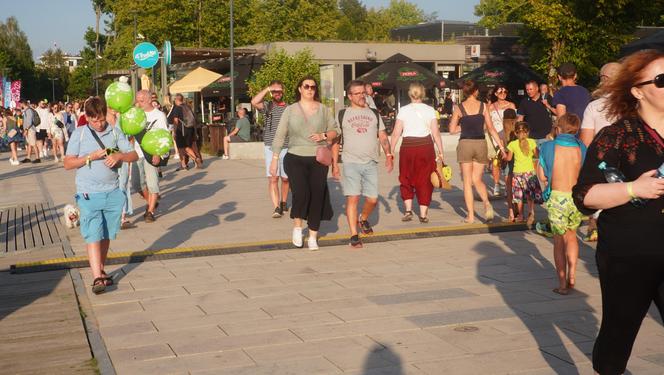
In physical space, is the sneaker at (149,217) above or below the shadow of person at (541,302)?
below

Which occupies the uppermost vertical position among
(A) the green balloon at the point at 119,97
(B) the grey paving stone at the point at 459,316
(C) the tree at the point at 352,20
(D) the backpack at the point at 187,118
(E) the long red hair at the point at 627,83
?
(C) the tree at the point at 352,20

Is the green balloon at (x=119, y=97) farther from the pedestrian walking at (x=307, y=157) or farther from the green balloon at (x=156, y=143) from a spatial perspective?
the pedestrian walking at (x=307, y=157)

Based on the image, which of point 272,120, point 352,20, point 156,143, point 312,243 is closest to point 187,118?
point 272,120

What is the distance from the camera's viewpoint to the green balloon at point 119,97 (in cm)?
847

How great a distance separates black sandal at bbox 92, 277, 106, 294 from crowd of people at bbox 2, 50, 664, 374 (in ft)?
0.03

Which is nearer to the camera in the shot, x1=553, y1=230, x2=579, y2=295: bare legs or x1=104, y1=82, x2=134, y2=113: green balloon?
x1=553, y1=230, x2=579, y2=295: bare legs

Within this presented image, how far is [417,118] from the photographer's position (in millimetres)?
11078

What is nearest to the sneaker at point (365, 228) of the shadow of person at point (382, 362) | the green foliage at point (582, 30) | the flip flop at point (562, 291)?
the flip flop at point (562, 291)

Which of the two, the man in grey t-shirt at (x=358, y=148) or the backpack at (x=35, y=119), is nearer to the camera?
the man in grey t-shirt at (x=358, y=148)

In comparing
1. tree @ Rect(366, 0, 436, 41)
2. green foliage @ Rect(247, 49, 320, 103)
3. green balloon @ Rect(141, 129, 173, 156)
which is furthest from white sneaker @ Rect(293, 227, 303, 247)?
tree @ Rect(366, 0, 436, 41)

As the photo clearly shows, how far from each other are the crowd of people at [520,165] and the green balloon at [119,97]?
383 millimetres

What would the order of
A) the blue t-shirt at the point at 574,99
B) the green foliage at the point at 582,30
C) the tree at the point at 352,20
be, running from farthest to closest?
1. the tree at the point at 352,20
2. the green foliage at the point at 582,30
3. the blue t-shirt at the point at 574,99

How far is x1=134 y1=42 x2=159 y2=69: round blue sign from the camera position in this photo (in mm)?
22997

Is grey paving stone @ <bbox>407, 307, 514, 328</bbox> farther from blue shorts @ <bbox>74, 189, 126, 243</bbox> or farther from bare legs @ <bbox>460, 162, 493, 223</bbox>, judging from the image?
bare legs @ <bbox>460, 162, 493, 223</bbox>
